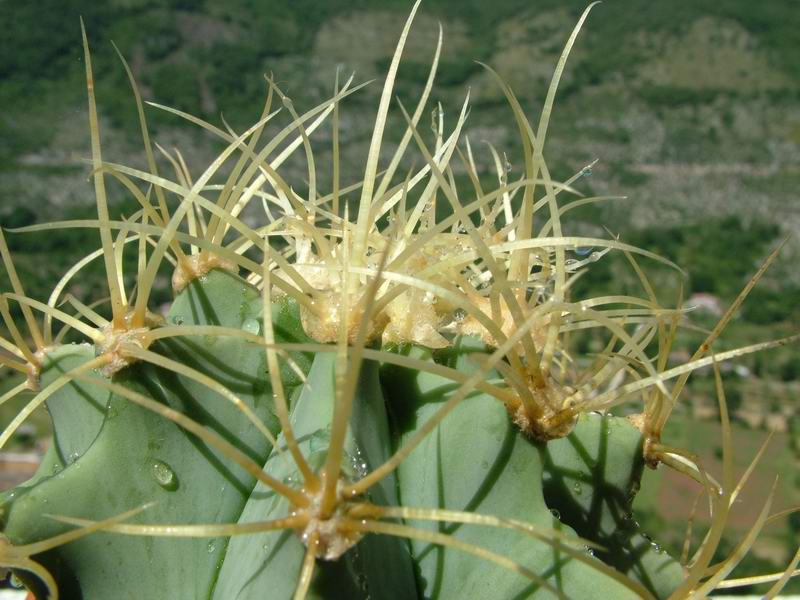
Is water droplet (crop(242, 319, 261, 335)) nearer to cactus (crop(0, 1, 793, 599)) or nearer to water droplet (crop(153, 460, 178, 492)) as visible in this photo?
cactus (crop(0, 1, 793, 599))

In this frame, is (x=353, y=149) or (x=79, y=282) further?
(x=353, y=149)

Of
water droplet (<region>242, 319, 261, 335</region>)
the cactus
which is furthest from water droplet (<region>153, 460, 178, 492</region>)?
water droplet (<region>242, 319, 261, 335</region>)

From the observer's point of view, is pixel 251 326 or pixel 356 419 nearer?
pixel 356 419

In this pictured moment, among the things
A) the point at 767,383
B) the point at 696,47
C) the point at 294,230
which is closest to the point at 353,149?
the point at 767,383

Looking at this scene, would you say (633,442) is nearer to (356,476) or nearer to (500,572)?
(500,572)

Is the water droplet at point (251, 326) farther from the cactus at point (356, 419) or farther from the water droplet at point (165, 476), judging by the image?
the water droplet at point (165, 476)

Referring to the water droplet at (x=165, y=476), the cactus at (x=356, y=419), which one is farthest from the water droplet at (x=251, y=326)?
the water droplet at (x=165, y=476)

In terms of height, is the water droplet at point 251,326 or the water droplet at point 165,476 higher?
the water droplet at point 251,326
